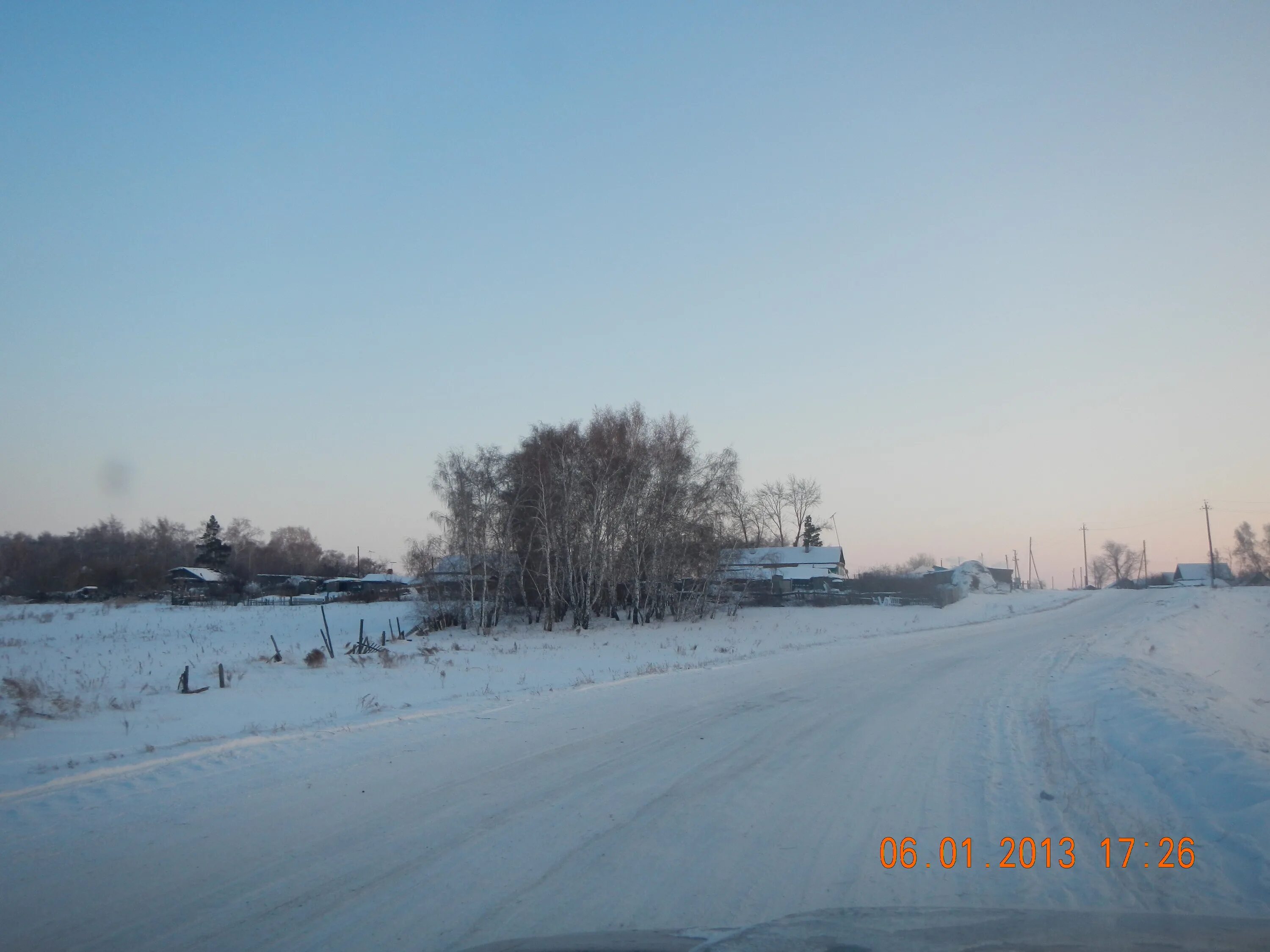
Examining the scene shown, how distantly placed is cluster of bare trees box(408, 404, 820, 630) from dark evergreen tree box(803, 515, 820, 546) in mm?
54503

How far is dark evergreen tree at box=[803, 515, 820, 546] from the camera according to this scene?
97.8 meters

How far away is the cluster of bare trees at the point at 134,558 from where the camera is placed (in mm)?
80750

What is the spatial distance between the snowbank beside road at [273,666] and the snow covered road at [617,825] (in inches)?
114

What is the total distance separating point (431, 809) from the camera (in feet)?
22.6

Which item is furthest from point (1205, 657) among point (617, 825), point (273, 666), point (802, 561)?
point (802, 561)

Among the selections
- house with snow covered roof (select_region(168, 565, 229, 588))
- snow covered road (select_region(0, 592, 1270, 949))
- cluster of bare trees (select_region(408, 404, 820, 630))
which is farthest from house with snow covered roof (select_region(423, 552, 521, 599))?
house with snow covered roof (select_region(168, 565, 229, 588))

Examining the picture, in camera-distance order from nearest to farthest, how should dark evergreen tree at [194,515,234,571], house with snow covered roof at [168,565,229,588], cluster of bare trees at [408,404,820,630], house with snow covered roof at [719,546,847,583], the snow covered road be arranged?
1. the snow covered road
2. cluster of bare trees at [408,404,820,630]
3. house with snow covered roof at [719,546,847,583]
4. house with snow covered roof at [168,565,229,588]
5. dark evergreen tree at [194,515,234,571]

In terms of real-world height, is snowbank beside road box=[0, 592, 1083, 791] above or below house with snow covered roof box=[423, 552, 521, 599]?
below

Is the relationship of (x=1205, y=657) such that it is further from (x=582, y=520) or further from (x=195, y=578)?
(x=195, y=578)

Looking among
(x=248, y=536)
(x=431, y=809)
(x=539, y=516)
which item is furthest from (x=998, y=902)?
(x=248, y=536)

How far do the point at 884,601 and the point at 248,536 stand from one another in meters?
117

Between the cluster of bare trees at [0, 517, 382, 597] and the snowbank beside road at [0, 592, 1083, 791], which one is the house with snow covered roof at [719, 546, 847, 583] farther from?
the cluster of bare trees at [0, 517, 382, 597]

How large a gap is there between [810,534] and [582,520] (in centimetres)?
6207

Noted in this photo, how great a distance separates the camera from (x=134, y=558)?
90375 millimetres
